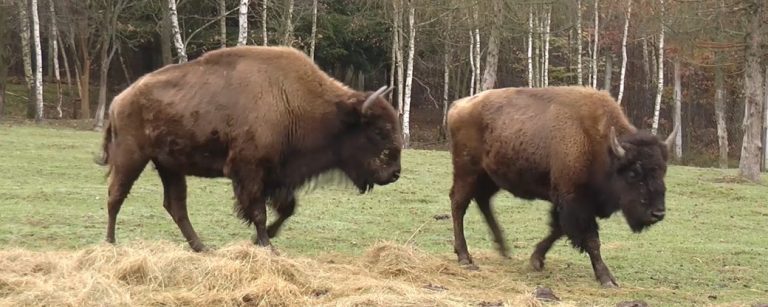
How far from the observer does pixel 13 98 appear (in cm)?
4169

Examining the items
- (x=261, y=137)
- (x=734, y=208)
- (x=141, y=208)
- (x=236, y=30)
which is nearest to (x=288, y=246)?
(x=261, y=137)

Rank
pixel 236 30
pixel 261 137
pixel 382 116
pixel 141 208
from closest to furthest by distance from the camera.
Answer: pixel 261 137 < pixel 382 116 < pixel 141 208 < pixel 236 30

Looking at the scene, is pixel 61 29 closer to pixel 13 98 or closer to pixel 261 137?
pixel 13 98

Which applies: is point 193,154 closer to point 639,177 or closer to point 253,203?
point 253,203

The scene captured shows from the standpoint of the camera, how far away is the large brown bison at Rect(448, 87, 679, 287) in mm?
8758

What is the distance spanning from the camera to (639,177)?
8727 millimetres

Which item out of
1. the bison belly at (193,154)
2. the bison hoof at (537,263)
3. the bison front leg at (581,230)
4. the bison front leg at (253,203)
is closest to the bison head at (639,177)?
the bison front leg at (581,230)

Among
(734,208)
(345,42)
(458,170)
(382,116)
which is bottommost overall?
(734,208)

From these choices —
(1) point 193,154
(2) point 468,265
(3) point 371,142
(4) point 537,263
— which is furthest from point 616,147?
(1) point 193,154

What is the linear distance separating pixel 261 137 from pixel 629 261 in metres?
4.61

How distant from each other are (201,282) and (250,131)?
2.25m

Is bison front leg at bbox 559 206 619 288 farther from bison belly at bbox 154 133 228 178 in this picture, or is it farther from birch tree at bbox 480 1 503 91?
birch tree at bbox 480 1 503 91

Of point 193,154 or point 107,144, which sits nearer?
point 193,154

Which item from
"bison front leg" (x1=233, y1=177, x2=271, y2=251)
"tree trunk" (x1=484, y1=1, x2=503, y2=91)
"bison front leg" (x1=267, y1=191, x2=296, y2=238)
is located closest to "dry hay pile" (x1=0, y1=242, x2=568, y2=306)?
"bison front leg" (x1=233, y1=177, x2=271, y2=251)
